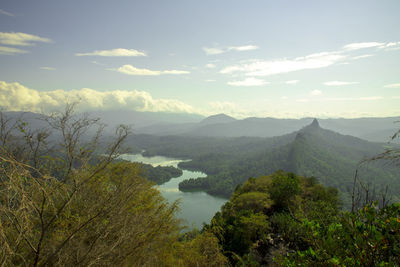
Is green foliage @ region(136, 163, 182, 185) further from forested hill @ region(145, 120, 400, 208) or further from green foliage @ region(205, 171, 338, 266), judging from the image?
green foliage @ region(205, 171, 338, 266)

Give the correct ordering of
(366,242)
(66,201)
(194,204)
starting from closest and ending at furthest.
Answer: (366,242) → (66,201) → (194,204)

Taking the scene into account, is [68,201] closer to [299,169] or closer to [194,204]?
[194,204]

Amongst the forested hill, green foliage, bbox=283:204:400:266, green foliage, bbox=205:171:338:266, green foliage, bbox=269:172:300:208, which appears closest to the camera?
green foliage, bbox=283:204:400:266

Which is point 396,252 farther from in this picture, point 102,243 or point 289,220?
point 289,220

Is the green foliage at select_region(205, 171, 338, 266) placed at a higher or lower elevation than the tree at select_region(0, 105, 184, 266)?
lower

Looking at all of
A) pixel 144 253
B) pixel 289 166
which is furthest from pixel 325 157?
pixel 144 253

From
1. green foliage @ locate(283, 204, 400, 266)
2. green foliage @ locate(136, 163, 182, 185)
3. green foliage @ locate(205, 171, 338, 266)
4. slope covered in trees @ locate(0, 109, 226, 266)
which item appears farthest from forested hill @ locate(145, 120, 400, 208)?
slope covered in trees @ locate(0, 109, 226, 266)

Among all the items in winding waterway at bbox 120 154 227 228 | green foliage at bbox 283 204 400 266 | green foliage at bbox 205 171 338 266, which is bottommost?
winding waterway at bbox 120 154 227 228

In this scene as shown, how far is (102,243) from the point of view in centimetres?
379

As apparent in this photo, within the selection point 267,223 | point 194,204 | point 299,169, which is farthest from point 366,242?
point 299,169

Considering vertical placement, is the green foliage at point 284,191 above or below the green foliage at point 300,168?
above

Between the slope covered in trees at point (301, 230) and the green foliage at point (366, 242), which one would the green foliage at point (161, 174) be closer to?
the slope covered in trees at point (301, 230)

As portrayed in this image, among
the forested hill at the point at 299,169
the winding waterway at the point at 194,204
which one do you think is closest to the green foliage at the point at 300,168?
the forested hill at the point at 299,169

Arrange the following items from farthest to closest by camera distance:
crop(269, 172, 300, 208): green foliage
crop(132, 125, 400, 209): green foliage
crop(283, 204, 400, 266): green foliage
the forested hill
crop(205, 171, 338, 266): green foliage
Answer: the forested hill, crop(132, 125, 400, 209): green foliage, crop(269, 172, 300, 208): green foliage, crop(205, 171, 338, 266): green foliage, crop(283, 204, 400, 266): green foliage
